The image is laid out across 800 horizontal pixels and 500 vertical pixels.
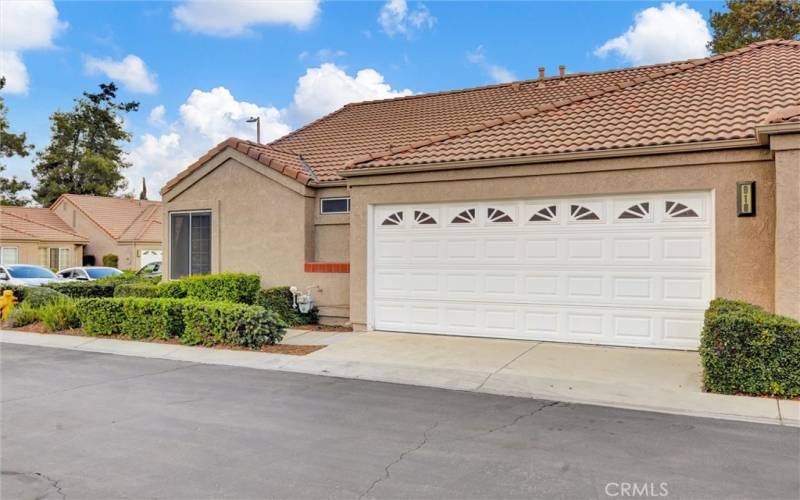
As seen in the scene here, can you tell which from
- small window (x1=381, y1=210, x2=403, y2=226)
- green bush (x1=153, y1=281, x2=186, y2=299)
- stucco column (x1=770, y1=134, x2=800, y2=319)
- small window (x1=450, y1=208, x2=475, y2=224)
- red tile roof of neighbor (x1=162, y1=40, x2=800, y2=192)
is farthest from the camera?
green bush (x1=153, y1=281, x2=186, y2=299)

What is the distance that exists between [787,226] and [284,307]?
957 centimetres

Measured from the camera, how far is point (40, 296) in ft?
49.1

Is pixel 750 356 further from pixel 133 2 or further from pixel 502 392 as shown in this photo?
pixel 133 2

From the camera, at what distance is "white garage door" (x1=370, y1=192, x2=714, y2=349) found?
31.0 ft

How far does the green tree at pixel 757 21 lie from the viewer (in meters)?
25.9

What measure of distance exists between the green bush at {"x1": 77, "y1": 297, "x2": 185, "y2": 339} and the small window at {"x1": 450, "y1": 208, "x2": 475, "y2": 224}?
5491 millimetres

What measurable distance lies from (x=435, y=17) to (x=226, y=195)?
7.22 metres

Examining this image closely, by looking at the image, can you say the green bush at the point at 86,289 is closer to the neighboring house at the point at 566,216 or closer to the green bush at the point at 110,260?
the neighboring house at the point at 566,216

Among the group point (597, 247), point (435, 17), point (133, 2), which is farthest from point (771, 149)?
point (133, 2)

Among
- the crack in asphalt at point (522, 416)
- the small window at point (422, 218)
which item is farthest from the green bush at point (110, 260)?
the crack in asphalt at point (522, 416)

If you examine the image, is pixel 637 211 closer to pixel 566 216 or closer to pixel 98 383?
pixel 566 216

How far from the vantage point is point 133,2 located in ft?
51.9

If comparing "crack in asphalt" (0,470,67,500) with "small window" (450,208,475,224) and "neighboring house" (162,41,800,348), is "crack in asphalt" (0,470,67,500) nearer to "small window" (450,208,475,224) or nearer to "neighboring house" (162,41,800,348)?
"neighboring house" (162,41,800,348)

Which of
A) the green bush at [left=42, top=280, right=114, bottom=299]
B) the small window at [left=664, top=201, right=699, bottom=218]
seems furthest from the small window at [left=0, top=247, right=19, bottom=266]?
the small window at [left=664, top=201, right=699, bottom=218]
